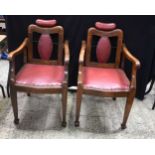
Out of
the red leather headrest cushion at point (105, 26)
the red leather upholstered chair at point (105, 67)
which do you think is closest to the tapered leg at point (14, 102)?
the red leather upholstered chair at point (105, 67)

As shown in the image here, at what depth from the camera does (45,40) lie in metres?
1.93

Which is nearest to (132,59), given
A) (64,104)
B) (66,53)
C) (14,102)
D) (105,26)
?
(105,26)

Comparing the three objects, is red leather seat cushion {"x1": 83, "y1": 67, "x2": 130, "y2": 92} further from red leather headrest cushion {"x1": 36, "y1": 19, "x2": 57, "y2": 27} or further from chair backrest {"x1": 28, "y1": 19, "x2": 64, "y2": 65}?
red leather headrest cushion {"x1": 36, "y1": 19, "x2": 57, "y2": 27}

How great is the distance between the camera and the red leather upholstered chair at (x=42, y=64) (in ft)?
5.40

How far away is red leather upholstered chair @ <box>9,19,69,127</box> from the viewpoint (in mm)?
1645

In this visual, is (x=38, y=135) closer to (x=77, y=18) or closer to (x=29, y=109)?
(x=29, y=109)

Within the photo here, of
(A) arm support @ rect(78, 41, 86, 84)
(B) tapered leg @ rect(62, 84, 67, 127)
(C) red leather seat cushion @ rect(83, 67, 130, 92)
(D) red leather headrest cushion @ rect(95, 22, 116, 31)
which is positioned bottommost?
(B) tapered leg @ rect(62, 84, 67, 127)

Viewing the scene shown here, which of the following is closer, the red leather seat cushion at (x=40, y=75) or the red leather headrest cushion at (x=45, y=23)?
the red leather seat cushion at (x=40, y=75)

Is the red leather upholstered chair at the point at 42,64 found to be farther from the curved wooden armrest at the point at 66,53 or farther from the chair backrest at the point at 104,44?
the chair backrest at the point at 104,44

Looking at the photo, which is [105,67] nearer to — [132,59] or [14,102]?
[132,59]

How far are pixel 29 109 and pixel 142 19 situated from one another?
53.7 inches

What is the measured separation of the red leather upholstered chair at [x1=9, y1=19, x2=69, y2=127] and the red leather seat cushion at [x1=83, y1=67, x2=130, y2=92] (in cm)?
20

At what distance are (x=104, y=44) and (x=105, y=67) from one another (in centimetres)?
22

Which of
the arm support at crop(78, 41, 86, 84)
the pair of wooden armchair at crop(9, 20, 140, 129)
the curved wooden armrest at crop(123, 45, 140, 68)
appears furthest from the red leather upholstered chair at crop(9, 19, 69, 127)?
the curved wooden armrest at crop(123, 45, 140, 68)
